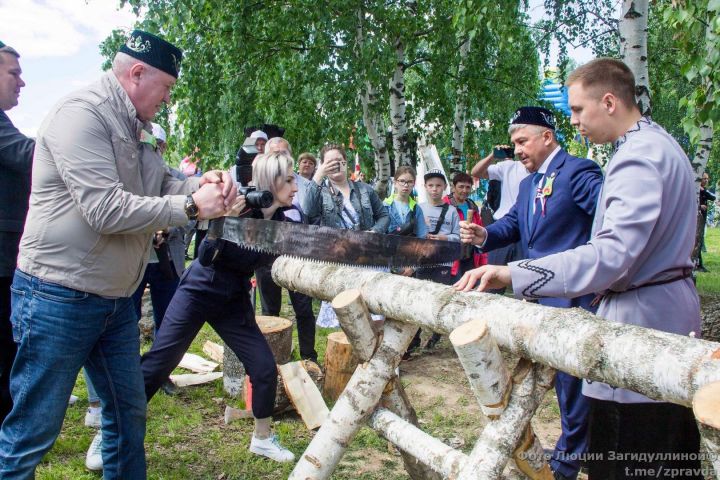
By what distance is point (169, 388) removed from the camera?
16.4 feet

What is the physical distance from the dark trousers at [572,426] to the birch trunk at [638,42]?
363cm

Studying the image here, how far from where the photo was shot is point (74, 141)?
7.37ft

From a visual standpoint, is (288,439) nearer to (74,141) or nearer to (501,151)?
(74,141)

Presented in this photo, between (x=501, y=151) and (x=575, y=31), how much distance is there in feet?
18.6

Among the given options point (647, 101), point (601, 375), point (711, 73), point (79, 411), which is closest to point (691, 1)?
point (711, 73)

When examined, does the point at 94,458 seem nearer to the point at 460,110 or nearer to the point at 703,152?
the point at 703,152

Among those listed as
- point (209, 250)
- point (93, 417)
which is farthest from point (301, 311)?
point (209, 250)

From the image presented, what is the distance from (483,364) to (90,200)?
164 cm

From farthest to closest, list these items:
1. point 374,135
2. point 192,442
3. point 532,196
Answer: point 374,135 < point 192,442 < point 532,196

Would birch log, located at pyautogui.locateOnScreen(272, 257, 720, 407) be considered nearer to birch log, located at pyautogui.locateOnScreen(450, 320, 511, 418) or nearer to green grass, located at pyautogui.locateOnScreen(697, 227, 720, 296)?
birch log, located at pyautogui.locateOnScreen(450, 320, 511, 418)

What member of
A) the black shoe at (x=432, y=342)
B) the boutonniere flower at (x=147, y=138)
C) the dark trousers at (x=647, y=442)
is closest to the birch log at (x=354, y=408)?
the dark trousers at (x=647, y=442)

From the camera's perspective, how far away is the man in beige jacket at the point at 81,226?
226 centimetres

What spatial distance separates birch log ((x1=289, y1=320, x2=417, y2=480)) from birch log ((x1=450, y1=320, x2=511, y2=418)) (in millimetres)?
631

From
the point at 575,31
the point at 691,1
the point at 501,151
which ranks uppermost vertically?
the point at 575,31
